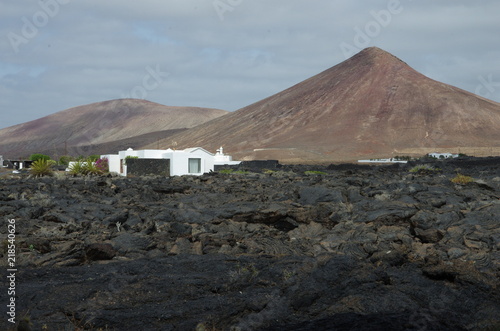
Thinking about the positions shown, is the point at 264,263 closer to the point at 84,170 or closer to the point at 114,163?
the point at 84,170

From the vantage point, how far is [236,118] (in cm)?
14125

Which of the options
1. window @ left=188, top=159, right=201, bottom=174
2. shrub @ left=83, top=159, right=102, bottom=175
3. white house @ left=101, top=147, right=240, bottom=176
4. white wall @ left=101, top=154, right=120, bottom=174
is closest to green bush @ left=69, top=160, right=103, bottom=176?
shrub @ left=83, top=159, right=102, bottom=175

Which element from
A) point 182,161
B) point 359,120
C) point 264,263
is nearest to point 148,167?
point 182,161

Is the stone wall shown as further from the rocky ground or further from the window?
the rocky ground

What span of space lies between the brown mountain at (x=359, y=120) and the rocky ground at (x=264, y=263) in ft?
258

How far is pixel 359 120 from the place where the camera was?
120 metres

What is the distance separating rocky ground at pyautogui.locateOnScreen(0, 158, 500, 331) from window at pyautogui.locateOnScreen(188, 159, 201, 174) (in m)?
25.0

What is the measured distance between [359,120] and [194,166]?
80.6 meters

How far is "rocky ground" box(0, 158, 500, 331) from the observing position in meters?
6.78

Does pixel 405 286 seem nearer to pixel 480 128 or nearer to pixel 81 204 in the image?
pixel 81 204

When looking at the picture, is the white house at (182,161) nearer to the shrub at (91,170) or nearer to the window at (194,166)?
the window at (194,166)

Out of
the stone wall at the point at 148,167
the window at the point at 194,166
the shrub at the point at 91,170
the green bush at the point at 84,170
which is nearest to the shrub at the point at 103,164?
the stone wall at the point at 148,167

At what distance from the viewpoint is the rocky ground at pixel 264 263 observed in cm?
678

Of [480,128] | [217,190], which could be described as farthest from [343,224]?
[480,128]
